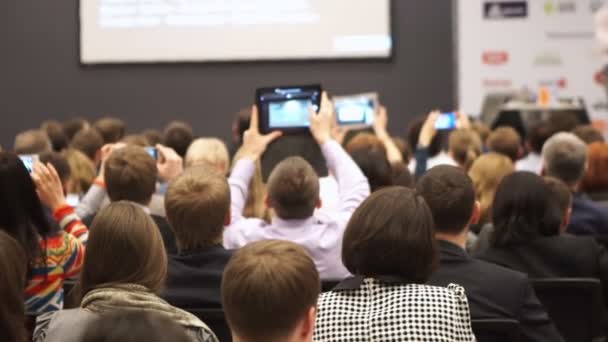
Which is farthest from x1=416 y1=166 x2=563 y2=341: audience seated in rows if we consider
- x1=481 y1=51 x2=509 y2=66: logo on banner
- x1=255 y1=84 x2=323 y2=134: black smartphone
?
x1=481 y1=51 x2=509 y2=66: logo on banner

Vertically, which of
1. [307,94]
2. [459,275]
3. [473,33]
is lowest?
[459,275]

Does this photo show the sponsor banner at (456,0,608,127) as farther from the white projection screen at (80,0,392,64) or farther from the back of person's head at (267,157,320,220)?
the back of person's head at (267,157,320,220)

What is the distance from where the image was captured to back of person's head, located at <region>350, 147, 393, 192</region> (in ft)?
14.9

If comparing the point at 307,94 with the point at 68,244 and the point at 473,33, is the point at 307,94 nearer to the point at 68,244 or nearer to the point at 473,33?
the point at 68,244

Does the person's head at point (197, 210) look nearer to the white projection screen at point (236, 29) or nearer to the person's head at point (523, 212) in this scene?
the person's head at point (523, 212)

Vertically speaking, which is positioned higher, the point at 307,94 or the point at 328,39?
the point at 328,39

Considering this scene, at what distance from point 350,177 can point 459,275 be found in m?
1.21

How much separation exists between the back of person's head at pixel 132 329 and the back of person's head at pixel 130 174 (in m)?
2.78

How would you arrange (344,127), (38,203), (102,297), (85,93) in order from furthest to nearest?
(85,93), (344,127), (38,203), (102,297)

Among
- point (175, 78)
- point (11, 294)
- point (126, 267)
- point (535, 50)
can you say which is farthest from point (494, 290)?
point (175, 78)

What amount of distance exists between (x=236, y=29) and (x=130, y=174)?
22.6ft

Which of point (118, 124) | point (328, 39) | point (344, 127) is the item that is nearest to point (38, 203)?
point (344, 127)

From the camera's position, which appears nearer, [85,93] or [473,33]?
[473,33]

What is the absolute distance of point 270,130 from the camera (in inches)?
172
